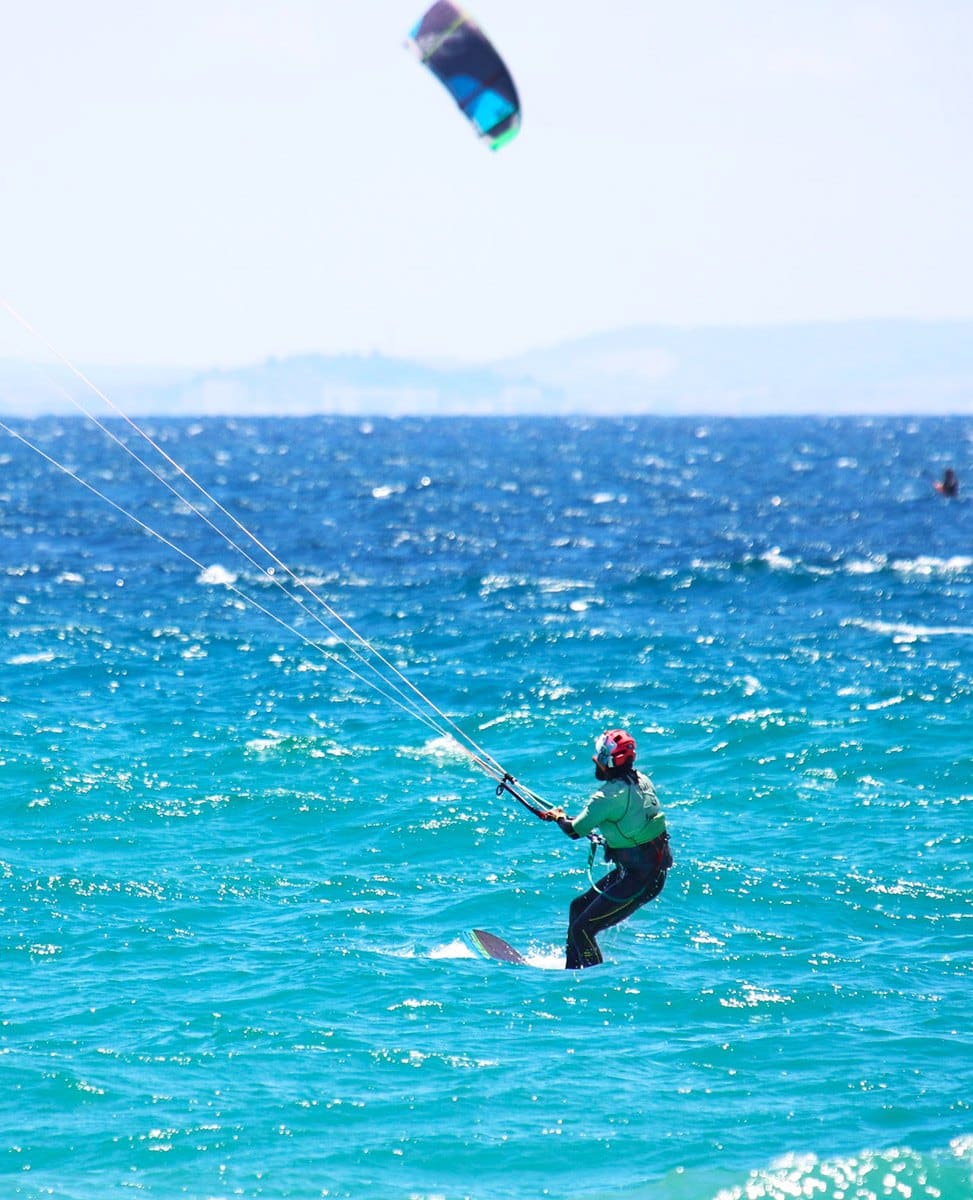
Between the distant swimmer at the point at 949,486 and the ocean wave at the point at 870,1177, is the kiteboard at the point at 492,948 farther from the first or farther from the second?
the distant swimmer at the point at 949,486

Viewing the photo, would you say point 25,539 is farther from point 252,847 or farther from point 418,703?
point 252,847

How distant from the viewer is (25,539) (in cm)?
6088

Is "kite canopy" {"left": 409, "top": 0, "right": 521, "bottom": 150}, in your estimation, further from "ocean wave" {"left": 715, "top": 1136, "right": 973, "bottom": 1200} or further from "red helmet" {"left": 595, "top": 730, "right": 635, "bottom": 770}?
"ocean wave" {"left": 715, "top": 1136, "right": 973, "bottom": 1200}

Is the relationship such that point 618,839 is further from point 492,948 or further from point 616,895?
point 492,948

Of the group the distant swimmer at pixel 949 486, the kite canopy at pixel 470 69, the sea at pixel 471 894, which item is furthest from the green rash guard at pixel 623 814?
the distant swimmer at pixel 949 486

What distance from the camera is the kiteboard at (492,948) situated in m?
18.3

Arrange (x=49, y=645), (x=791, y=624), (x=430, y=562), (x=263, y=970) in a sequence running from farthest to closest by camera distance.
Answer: (x=430, y=562) < (x=791, y=624) < (x=49, y=645) < (x=263, y=970)

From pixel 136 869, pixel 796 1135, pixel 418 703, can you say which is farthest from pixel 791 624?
pixel 796 1135

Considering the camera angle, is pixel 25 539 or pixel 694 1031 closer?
pixel 694 1031

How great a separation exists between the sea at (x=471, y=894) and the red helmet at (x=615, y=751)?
3278mm

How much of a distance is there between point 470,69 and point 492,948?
1177cm

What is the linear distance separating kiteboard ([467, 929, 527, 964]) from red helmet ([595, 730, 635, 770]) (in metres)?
3.76

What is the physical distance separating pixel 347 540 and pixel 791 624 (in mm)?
25321

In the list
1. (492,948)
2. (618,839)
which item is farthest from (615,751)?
(492,948)
